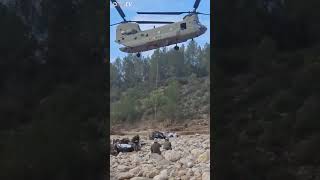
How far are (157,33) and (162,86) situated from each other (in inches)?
23.5

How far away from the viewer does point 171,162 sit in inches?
282

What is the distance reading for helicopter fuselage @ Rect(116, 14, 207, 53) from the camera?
7.33 metres

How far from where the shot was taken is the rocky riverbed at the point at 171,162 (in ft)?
23.4

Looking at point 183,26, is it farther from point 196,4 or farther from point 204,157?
point 204,157

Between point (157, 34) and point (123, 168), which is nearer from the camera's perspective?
point (123, 168)

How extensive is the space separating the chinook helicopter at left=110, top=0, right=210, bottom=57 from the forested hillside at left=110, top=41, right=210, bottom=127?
0.09 meters

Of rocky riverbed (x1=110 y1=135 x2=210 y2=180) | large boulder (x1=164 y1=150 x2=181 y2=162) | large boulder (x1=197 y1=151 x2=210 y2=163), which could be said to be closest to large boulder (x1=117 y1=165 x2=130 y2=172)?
rocky riverbed (x1=110 y1=135 x2=210 y2=180)
